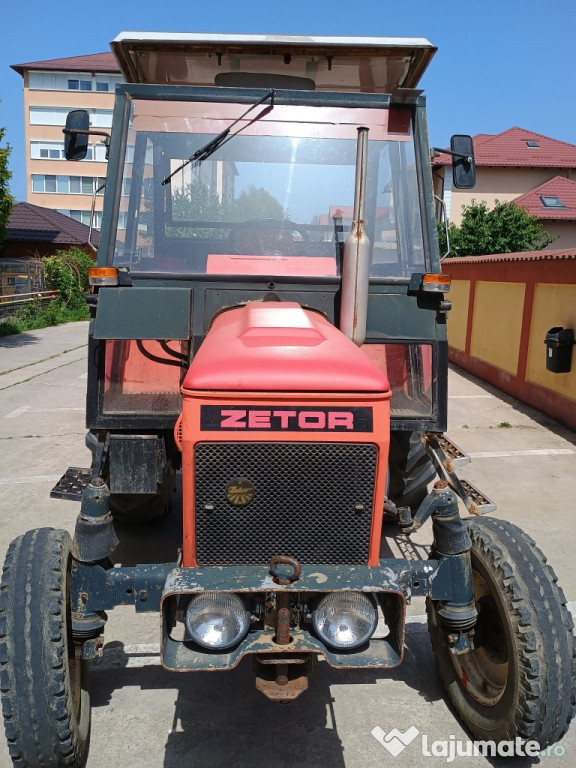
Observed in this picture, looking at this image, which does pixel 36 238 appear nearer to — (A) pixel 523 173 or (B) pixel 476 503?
(A) pixel 523 173

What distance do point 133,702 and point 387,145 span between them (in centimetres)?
309

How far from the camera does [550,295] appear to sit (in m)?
8.80

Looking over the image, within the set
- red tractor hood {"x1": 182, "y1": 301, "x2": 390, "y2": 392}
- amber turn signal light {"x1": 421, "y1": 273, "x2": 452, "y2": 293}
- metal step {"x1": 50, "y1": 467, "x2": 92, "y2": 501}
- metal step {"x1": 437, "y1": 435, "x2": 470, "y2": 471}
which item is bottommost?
metal step {"x1": 50, "y1": 467, "x2": 92, "y2": 501}

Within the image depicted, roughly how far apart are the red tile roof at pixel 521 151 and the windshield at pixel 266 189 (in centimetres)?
2767

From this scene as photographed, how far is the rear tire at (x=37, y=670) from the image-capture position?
242 centimetres

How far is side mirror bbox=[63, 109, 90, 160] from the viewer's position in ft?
11.6

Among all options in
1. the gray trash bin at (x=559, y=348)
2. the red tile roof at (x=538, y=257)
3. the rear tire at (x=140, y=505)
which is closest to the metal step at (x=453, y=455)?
the rear tire at (x=140, y=505)

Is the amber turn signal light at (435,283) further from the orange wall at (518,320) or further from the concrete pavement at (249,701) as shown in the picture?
the orange wall at (518,320)

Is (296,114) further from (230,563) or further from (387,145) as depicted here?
(230,563)

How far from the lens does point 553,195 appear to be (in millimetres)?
28406

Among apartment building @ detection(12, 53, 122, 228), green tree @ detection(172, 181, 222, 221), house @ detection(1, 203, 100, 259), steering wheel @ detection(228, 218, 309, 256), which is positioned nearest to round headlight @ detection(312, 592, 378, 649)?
steering wheel @ detection(228, 218, 309, 256)

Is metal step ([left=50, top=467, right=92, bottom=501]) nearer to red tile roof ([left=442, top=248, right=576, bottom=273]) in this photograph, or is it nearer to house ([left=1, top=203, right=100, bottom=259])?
red tile roof ([left=442, top=248, right=576, bottom=273])

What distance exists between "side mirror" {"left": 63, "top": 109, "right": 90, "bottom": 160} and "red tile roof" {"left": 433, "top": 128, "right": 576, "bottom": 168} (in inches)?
1108

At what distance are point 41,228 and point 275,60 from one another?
→ 24801 millimetres
